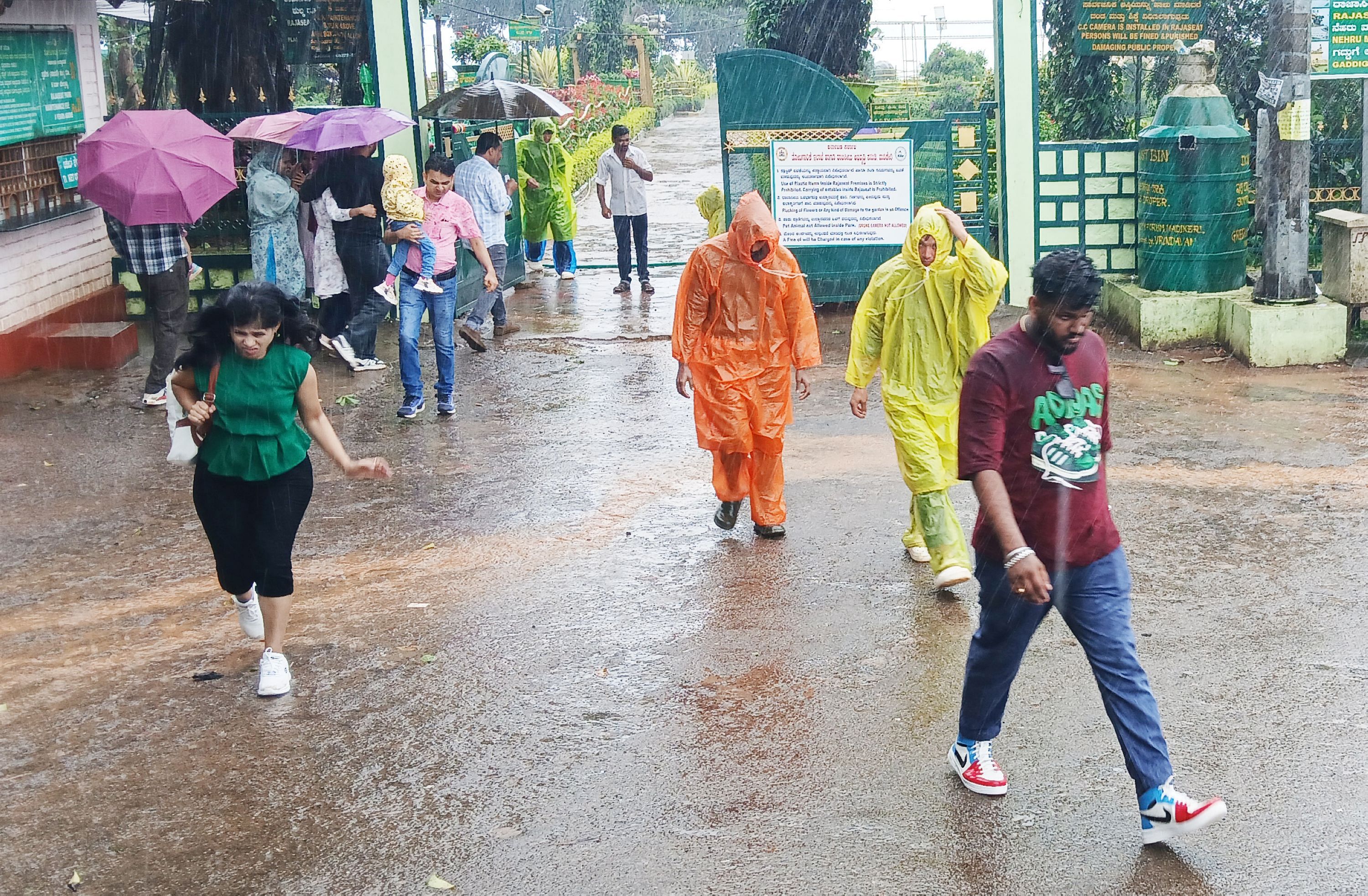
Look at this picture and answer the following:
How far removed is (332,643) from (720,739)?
1.76 metres

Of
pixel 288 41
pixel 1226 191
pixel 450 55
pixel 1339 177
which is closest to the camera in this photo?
pixel 1226 191

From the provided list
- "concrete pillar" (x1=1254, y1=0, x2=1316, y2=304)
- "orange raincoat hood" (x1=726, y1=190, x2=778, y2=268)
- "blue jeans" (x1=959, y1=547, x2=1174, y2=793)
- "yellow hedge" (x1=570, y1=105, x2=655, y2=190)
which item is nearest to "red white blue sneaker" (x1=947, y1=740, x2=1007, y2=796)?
"blue jeans" (x1=959, y1=547, x2=1174, y2=793)

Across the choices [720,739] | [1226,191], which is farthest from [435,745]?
[1226,191]

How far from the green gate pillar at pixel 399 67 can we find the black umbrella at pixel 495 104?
0.91ft

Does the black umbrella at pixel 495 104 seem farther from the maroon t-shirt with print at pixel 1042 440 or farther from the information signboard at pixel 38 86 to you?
the maroon t-shirt with print at pixel 1042 440

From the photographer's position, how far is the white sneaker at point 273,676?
511 cm

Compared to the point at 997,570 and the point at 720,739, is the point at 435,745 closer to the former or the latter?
the point at 720,739

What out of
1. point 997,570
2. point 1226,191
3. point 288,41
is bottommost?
point 997,570

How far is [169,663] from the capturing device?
17.9ft

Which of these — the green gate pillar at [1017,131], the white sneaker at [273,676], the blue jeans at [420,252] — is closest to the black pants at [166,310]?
the blue jeans at [420,252]

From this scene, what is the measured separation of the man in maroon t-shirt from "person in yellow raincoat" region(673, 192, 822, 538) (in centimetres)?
267

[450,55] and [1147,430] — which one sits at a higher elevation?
[450,55]

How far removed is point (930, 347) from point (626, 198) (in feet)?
24.9

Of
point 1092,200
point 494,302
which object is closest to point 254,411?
point 494,302
